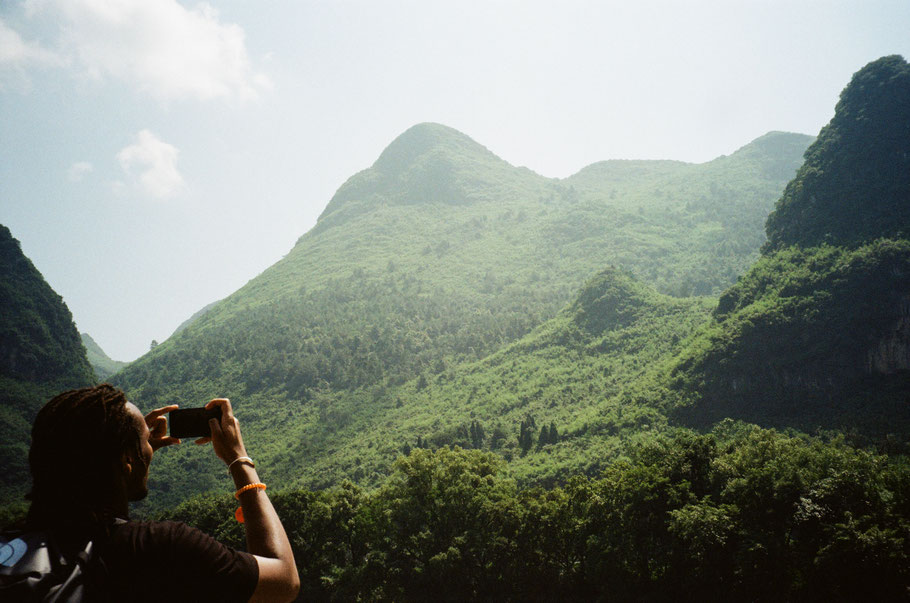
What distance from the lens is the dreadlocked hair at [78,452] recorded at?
1.93 metres

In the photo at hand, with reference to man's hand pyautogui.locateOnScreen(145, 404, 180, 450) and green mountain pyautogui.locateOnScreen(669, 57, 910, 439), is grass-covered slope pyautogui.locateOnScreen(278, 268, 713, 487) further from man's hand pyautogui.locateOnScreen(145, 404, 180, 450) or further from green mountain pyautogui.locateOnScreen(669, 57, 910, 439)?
man's hand pyautogui.locateOnScreen(145, 404, 180, 450)

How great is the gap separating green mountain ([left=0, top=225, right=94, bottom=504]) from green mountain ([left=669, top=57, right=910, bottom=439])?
119216 mm

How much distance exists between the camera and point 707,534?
22.2m

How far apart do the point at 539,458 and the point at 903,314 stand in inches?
2195

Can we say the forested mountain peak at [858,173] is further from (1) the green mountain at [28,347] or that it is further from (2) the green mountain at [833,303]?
(1) the green mountain at [28,347]

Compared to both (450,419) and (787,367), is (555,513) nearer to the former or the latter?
(787,367)

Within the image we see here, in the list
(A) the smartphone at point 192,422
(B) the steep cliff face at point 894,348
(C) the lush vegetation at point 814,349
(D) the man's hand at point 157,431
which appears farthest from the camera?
(C) the lush vegetation at point 814,349

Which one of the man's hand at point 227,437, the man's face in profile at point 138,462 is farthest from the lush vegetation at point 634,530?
the man's face in profile at point 138,462

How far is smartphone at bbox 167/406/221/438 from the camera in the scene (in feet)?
8.98

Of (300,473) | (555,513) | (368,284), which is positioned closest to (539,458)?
(300,473)

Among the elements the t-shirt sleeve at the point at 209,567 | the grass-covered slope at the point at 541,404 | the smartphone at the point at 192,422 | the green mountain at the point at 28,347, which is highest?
the green mountain at the point at 28,347

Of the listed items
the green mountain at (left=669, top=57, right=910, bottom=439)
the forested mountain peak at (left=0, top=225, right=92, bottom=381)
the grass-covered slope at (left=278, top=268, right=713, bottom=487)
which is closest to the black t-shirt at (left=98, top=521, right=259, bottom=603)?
the green mountain at (left=669, top=57, right=910, bottom=439)

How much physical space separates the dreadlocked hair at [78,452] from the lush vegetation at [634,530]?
80.4ft

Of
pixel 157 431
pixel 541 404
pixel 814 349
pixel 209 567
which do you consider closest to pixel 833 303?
pixel 814 349
